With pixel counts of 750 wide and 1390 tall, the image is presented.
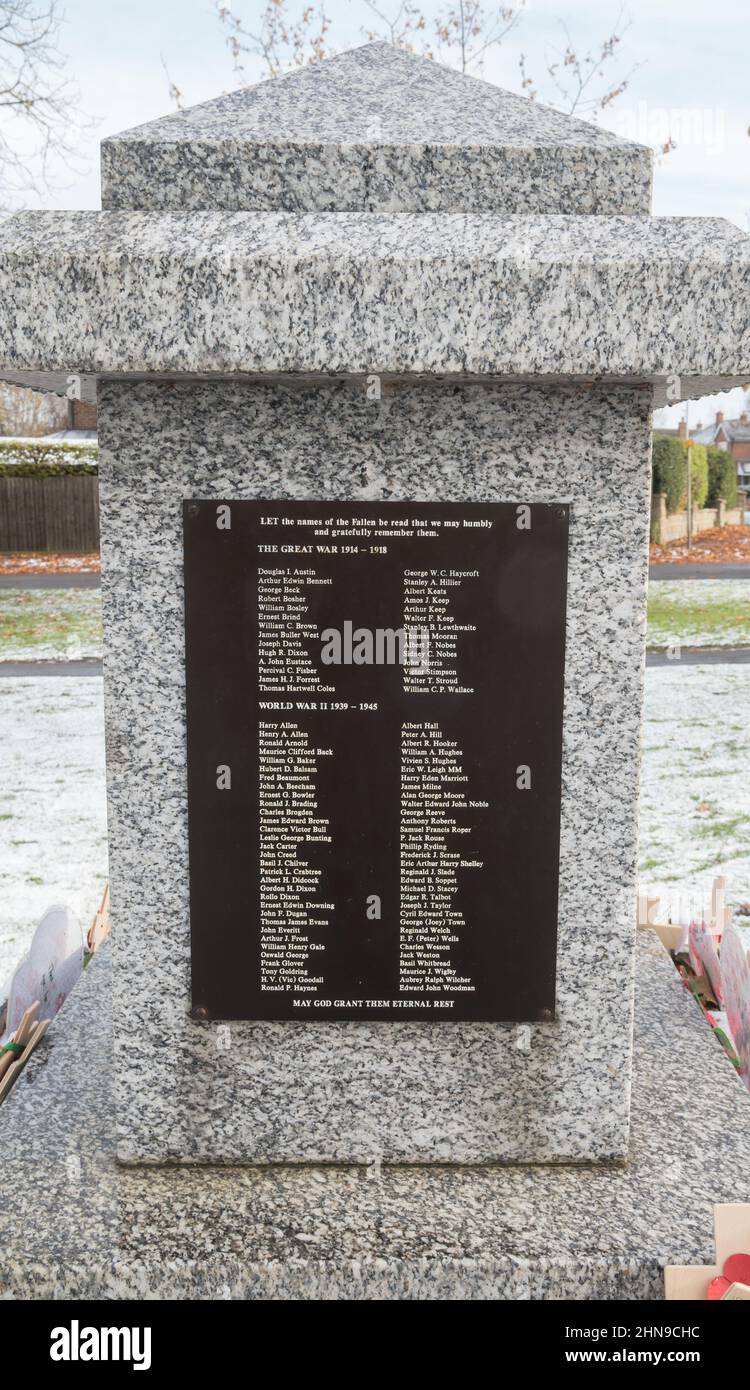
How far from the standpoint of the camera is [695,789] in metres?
6.90

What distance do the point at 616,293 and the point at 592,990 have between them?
1394mm

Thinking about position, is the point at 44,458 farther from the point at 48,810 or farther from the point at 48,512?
the point at 48,810

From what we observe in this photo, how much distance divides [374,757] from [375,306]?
2.89ft

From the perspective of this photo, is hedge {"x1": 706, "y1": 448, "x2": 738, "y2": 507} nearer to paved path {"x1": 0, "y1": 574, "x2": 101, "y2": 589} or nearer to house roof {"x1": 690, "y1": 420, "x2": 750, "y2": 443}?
paved path {"x1": 0, "y1": 574, "x2": 101, "y2": 589}

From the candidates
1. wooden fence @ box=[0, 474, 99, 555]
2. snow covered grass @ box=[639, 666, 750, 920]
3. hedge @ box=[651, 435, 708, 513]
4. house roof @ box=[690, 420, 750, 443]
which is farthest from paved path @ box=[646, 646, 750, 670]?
house roof @ box=[690, 420, 750, 443]

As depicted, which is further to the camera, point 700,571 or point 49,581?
point 700,571

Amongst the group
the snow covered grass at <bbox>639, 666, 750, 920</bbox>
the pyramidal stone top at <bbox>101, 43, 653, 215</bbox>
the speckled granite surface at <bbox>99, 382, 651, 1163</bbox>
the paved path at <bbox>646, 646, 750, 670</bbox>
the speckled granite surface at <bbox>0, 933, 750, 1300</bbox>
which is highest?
the pyramidal stone top at <bbox>101, 43, 653, 215</bbox>

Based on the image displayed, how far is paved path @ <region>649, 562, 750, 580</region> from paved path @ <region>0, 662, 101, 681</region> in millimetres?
12185

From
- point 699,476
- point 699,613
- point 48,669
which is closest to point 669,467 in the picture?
point 699,476

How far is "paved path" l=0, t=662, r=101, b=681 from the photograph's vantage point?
11391 millimetres

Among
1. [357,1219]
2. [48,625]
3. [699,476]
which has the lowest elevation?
[48,625]

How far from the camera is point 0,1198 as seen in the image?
2221mm

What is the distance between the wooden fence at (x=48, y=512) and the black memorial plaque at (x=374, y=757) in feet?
77.0
